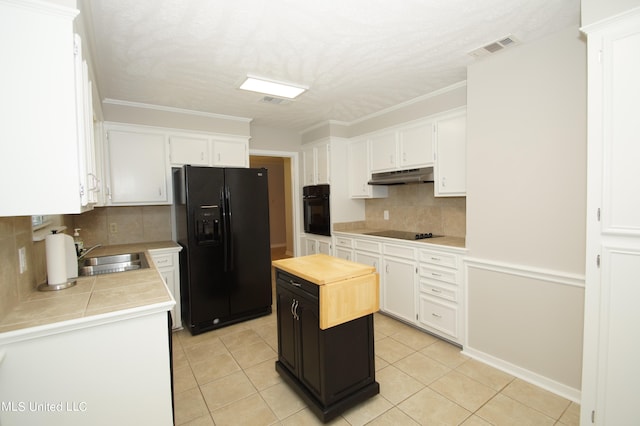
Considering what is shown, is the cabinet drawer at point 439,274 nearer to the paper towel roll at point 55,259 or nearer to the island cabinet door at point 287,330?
the island cabinet door at point 287,330

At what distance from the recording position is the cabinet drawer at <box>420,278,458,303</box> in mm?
2809

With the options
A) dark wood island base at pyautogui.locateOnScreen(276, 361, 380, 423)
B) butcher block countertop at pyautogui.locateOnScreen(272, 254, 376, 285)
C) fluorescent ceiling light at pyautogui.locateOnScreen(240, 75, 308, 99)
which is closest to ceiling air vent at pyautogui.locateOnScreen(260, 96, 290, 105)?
fluorescent ceiling light at pyautogui.locateOnScreen(240, 75, 308, 99)

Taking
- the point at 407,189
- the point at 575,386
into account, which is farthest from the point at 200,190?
the point at 575,386

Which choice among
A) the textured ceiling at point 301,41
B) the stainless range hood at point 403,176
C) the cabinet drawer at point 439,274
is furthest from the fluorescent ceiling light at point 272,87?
the cabinet drawer at point 439,274

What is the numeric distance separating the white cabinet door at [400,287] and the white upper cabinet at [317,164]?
61.6 inches

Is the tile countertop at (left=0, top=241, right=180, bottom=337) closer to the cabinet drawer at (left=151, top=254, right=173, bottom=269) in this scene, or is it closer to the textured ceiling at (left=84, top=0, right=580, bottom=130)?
the cabinet drawer at (left=151, top=254, right=173, bottom=269)

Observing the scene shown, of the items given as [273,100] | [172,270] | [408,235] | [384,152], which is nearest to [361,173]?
[384,152]

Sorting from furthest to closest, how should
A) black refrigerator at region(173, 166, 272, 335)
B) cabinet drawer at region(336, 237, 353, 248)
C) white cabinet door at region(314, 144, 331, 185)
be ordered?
white cabinet door at region(314, 144, 331, 185), cabinet drawer at region(336, 237, 353, 248), black refrigerator at region(173, 166, 272, 335)

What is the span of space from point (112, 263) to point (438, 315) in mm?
3218

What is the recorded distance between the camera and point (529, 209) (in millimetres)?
2240

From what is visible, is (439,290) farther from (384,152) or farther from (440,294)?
(384,152)

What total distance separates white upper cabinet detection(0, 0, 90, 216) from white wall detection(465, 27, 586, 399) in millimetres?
2698

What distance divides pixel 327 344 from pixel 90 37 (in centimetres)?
251

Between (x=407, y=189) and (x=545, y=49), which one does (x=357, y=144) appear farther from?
(x=545, y=49)
